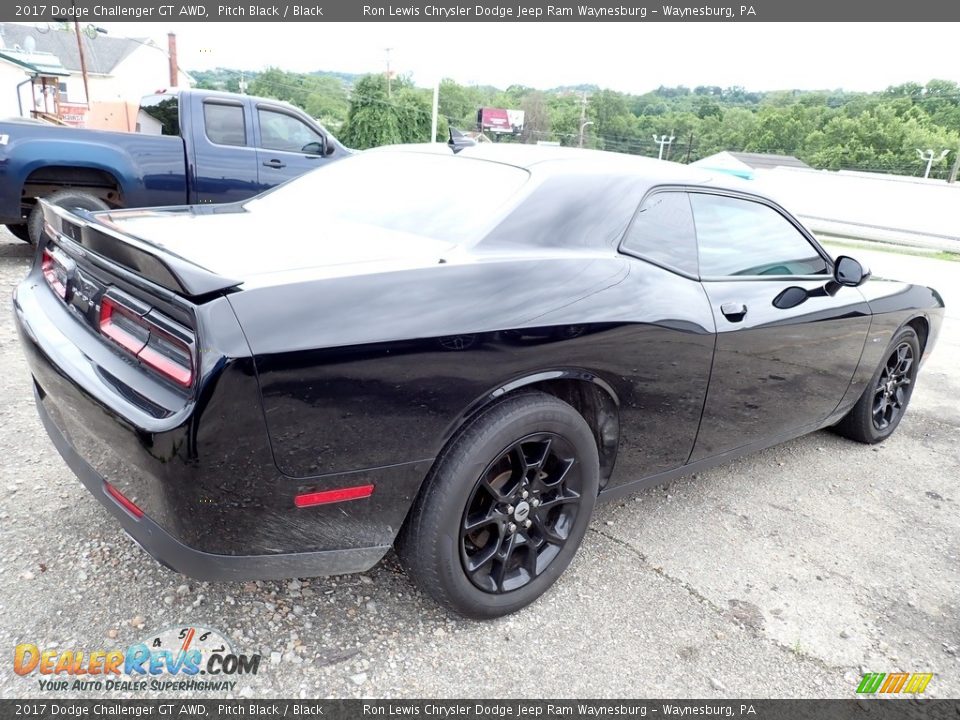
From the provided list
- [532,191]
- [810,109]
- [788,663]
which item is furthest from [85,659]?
[810,109]

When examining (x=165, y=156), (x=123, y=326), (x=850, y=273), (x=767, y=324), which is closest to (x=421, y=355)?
(x=123, y=326)

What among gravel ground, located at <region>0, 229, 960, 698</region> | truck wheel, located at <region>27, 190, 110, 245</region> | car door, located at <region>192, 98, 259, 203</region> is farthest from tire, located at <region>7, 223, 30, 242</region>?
gravel ground, located at <region>0, 229, 960, 698</region>

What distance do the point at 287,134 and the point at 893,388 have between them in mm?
6566

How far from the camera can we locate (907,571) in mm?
2910

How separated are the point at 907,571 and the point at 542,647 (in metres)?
1.77

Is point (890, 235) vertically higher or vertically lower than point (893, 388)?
lower

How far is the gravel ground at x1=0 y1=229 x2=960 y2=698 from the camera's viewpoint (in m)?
2.09

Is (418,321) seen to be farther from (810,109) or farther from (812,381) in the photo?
(810,109)

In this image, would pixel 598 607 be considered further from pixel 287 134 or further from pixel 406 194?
pixel 287 134

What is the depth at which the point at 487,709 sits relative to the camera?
6.49ft

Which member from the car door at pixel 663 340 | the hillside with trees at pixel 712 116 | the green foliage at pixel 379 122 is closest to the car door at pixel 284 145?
the car door at pixel 663 340

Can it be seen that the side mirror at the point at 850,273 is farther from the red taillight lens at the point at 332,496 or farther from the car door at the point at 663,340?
the red taillight lens at the point at 332,496

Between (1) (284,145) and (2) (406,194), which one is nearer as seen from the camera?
(2) (406,194)

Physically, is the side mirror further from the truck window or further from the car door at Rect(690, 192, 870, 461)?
the truck window
